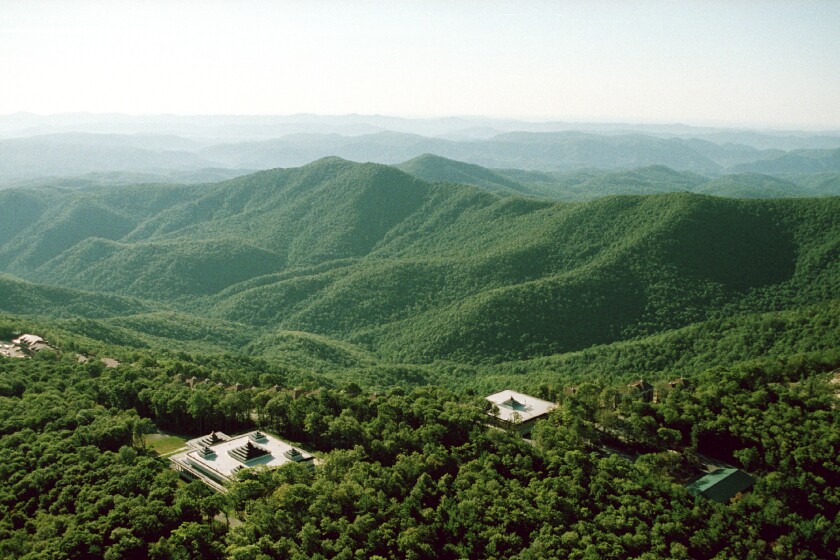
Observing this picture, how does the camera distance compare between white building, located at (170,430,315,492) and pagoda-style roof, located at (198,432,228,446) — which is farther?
pagoda-style roof, located at (198,432,228,446)

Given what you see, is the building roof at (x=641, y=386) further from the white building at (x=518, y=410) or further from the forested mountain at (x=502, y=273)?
the forested mountain at (x=502, y=273)

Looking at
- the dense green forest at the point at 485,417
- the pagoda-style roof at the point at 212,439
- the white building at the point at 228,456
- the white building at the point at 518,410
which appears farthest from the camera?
the white building at the point at 518,410

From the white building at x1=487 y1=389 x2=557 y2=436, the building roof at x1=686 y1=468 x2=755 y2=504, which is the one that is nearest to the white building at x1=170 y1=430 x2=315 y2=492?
the white building at x1=487 y1=389 x2=557 y2=436

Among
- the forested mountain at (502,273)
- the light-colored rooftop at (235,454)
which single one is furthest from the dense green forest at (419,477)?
the forested mountain at (502,273)

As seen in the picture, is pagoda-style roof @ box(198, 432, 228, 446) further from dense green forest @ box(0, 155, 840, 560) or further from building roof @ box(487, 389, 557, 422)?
building roof @ box(487, 389, 557, 422)

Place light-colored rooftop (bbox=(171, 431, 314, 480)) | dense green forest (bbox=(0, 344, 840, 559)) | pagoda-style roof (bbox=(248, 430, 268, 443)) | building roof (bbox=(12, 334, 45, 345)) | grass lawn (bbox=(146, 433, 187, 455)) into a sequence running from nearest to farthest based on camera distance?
1. dense green forest (bbox=(0, 344, 840, 559))
2. light-colored rooftop (bbox=(171, 431, 314, 480))
3. pagoda-style roof (bbox=(248, 430, 268, 443))
4. grass lawn (bbox=(146, 433, 187, 455))
5. building roof (bbox=(12, 334, 45, 345))

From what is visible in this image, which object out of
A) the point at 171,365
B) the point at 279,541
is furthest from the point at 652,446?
the point at 171,365
